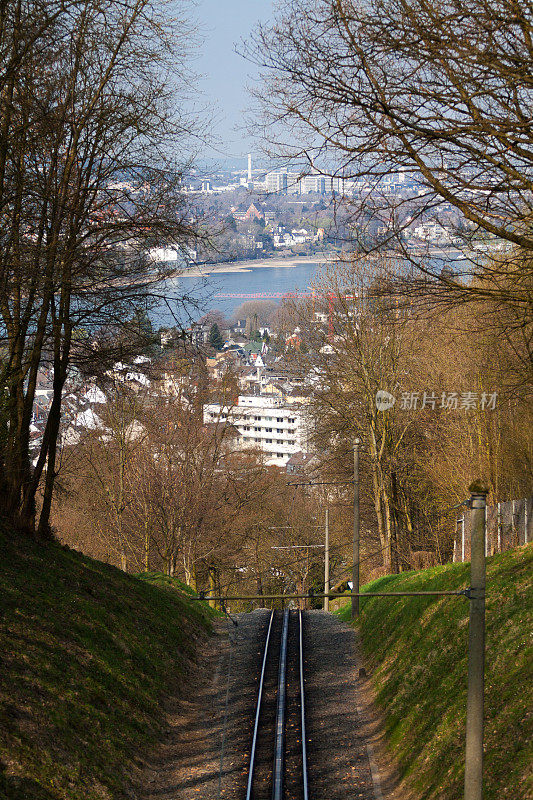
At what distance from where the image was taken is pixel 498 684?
1054 centimetres

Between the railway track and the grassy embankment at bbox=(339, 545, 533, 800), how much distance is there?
4.81 feet

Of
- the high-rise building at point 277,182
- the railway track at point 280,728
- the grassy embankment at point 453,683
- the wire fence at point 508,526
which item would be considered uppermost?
the high-rise building at point 277,182

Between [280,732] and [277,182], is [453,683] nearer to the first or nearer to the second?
[280,732]

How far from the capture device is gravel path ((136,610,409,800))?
37.8 feet

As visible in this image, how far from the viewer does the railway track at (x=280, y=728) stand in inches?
460

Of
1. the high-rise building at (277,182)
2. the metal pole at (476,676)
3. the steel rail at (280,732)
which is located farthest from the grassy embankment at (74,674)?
the high-rise building at (277,182)

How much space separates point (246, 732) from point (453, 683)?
12.3 ft

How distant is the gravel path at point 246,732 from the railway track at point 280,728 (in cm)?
16

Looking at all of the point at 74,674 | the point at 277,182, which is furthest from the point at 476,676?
the point at 74,674

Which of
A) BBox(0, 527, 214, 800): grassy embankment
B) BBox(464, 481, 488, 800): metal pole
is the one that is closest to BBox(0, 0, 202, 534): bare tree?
BBox(0, 527, 214, 800): grassy embankment

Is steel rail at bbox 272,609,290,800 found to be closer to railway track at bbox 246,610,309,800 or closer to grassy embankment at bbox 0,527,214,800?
railway track at bbox 246,610,309,800

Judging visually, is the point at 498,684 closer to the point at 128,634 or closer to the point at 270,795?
the point at 270,795

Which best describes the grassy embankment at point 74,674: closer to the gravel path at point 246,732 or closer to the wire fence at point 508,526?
the gravel path at point 246,732

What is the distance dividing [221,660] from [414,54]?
47.0 ft
